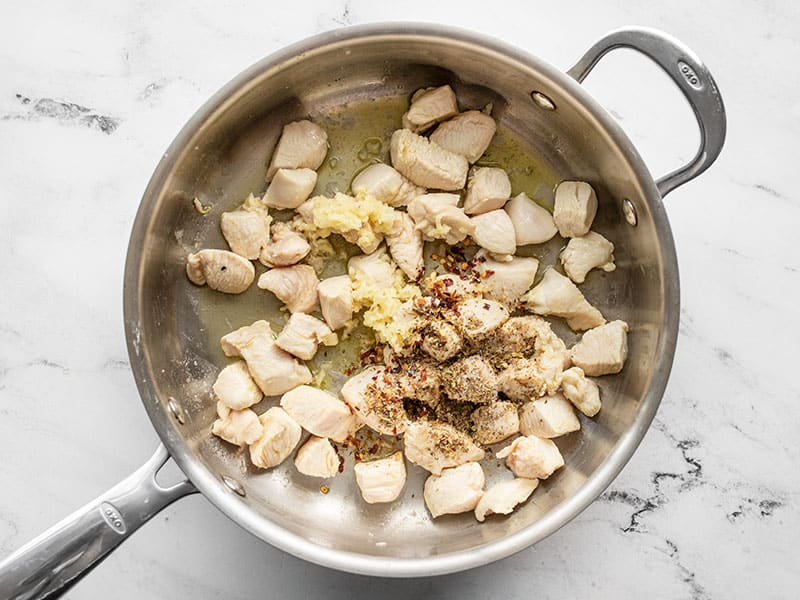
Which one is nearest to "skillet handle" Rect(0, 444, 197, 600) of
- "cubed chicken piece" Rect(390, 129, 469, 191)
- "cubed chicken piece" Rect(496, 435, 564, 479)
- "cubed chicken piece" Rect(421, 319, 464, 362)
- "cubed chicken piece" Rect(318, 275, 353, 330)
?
"cubed chicken piece" Rect(318, 275, 353, 330)

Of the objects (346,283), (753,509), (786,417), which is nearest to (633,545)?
(753,509)

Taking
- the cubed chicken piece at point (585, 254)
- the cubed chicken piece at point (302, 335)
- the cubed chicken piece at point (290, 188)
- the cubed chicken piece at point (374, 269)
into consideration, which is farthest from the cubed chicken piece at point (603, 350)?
the cubed chicken piece at point (290, 188)

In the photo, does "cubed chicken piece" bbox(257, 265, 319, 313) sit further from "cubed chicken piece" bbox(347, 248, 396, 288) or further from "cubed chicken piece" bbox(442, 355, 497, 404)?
"cubed chicken piece" bbox(442, 355, 497, 404)

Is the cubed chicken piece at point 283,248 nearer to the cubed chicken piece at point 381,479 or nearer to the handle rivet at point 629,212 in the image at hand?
the cubed chicken piece at point 381,479

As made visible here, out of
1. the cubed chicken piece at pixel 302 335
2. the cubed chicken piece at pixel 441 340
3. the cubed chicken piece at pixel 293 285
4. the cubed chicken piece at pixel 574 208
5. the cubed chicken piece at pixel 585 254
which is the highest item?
the cubed chicken piece at pixel 574 208

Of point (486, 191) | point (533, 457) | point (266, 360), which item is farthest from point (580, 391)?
point (266, 360)

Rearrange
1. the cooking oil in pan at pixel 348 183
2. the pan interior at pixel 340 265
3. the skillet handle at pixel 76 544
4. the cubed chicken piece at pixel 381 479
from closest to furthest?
the skillet handle at pixel 76 544, the pan interior at pixel 340 265, the cubed chicken piece at pixel 381 479, the cooking oil in pan at pixel 348 183

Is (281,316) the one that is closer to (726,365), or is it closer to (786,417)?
(726,365)
